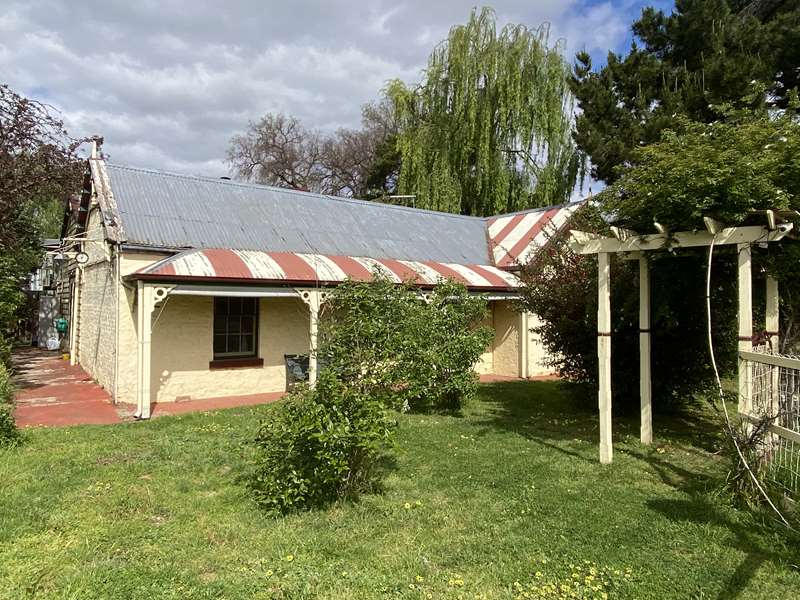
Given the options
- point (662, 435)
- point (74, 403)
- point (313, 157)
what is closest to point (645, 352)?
point (662, 435)

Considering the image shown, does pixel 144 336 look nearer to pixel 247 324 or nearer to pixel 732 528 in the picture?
pixel 247 324

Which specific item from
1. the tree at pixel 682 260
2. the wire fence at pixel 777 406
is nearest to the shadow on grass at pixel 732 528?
the wire fence at pixel 777 406

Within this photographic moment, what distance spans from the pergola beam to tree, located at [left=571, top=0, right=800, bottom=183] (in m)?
9.04

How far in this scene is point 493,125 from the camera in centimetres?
2084

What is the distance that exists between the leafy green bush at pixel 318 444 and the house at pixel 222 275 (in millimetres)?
3336

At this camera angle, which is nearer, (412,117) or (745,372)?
(745,372)

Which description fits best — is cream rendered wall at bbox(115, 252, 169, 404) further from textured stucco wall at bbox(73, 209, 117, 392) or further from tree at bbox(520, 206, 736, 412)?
tree at bbox(520, 206, 736, 412)

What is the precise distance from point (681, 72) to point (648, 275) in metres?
13.7

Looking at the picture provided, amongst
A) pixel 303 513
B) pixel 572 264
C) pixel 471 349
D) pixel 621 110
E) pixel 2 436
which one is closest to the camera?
pixel 303 513

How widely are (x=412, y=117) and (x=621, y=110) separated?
9.27m

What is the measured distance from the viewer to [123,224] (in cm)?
1020

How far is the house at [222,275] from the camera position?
9.78 meters

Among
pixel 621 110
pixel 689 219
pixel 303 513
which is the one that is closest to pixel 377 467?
pixel 303 513

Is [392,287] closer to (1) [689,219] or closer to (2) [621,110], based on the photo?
(1) [689,219]
